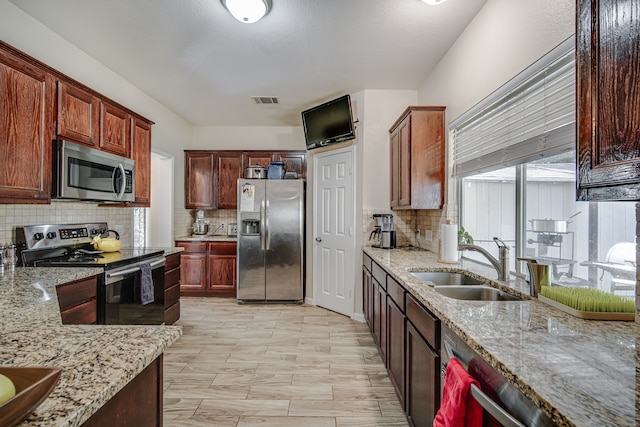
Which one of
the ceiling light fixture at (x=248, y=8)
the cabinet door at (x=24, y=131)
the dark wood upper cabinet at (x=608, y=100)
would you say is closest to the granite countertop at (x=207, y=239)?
the cabinet door at (x=24, y=131)

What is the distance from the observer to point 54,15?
2.42 meters

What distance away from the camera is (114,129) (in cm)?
296

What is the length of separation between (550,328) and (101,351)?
1.41 meters

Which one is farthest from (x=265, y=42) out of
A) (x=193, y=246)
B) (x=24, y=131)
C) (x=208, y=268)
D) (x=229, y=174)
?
(x=208, y=268)

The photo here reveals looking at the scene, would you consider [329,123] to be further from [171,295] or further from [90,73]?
[171,295]

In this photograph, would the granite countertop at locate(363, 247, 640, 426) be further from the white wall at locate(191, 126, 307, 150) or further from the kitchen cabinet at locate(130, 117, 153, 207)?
the white wall at locate(191, 126, 307, 150)

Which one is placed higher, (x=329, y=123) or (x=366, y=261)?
(x=329, y=123)

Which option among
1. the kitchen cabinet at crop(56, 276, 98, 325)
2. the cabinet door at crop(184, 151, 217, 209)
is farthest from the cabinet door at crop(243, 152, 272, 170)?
the kitchen cabinet at crop(56, 276, 98, 325)

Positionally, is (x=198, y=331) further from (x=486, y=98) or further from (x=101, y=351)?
(x=486, y=98)

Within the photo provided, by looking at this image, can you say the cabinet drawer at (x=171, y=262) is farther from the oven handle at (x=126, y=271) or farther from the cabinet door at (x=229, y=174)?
the cabinet door at (x=229, y=174)

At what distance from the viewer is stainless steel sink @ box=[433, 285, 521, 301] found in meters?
1.79

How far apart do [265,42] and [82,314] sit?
8.13ft

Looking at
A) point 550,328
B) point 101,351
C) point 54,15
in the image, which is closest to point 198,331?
point 101,351

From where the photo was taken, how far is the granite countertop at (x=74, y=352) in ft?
2.07
